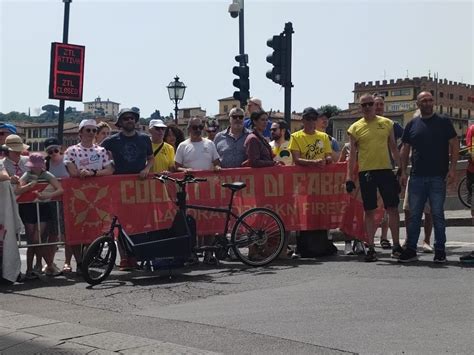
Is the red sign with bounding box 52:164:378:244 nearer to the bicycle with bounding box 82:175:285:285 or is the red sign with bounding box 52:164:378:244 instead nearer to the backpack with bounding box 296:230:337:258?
the backpack with bounding box 296:230:337:258

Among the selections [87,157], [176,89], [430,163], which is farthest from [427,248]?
[176,89]

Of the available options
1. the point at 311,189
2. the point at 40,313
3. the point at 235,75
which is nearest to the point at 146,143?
the point at 311,189

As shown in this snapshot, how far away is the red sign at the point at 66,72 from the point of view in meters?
17.8

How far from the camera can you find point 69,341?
17.0 feet

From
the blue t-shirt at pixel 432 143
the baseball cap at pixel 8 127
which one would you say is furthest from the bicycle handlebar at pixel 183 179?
the blue t-shirt at pixel 432 143

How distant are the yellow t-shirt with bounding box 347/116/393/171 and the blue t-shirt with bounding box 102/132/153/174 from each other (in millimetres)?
2507

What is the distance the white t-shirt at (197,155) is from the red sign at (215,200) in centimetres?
21

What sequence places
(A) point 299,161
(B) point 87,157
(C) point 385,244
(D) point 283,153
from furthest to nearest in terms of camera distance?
(D) point 283,153, (C) point 385,244, (A) point 299,161, (B) point 87,157

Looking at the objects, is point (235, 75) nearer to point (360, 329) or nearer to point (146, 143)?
point (146, 143)

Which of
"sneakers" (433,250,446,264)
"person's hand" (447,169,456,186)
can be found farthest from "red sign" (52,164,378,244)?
"person's hand" (447,169,456,186)

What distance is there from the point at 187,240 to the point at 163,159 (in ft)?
6.13

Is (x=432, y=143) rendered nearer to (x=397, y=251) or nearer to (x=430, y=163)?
(x=430, y=163)

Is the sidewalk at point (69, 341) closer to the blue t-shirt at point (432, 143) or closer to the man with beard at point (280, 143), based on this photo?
the blue t-shirt at point (432, 143)

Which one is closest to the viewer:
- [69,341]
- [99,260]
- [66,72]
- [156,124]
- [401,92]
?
[69,341]
